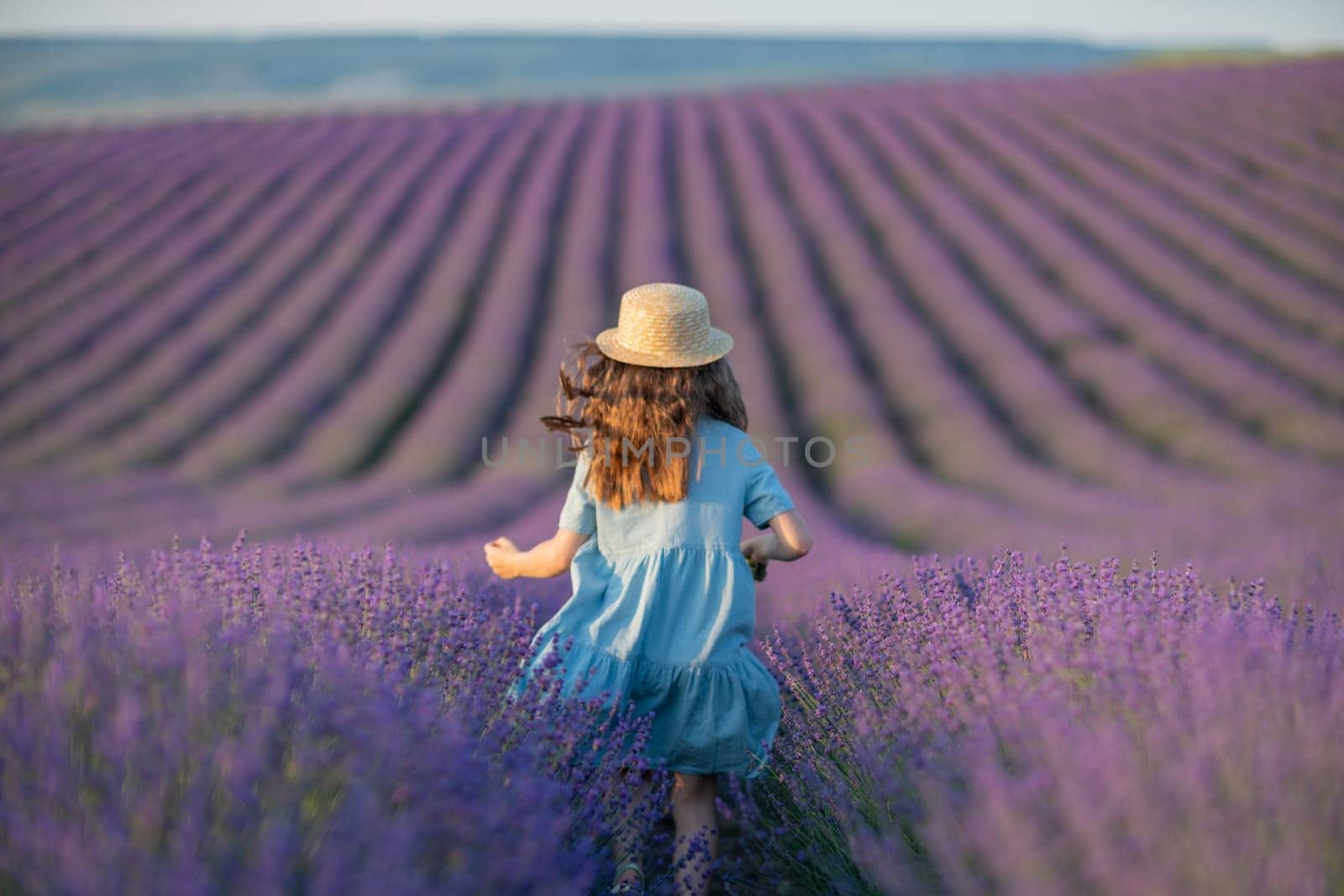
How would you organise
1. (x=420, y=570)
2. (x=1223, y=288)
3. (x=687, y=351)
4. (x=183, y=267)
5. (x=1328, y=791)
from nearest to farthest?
(x=1328, y=791) < (x=687, y=351) < (x=420, y=570) < (x=1223, y=288) < (x=183, y=267)

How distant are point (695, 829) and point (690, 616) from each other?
0.50 m

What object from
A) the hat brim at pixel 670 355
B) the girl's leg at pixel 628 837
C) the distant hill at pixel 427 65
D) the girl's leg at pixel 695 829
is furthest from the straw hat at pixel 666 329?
the distant hill at pixel 427 65

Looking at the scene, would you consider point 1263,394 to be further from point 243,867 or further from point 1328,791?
point 243,867

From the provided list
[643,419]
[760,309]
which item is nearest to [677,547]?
[643,419]

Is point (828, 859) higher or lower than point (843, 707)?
lower

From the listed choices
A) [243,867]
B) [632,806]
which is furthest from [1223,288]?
[243,867]

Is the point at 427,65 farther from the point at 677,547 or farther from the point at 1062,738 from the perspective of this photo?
the point at 1062,738

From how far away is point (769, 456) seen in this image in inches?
256

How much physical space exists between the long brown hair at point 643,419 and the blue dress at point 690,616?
41mm

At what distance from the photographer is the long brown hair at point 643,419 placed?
82.4 inches

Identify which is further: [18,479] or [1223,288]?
[1223,288]

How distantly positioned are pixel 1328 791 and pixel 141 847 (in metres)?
1.48

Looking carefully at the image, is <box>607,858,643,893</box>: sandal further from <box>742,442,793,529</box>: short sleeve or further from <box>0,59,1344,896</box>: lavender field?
<box>742,442,793,529</box>: short sleeve

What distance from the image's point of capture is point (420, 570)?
2436 millimetres
